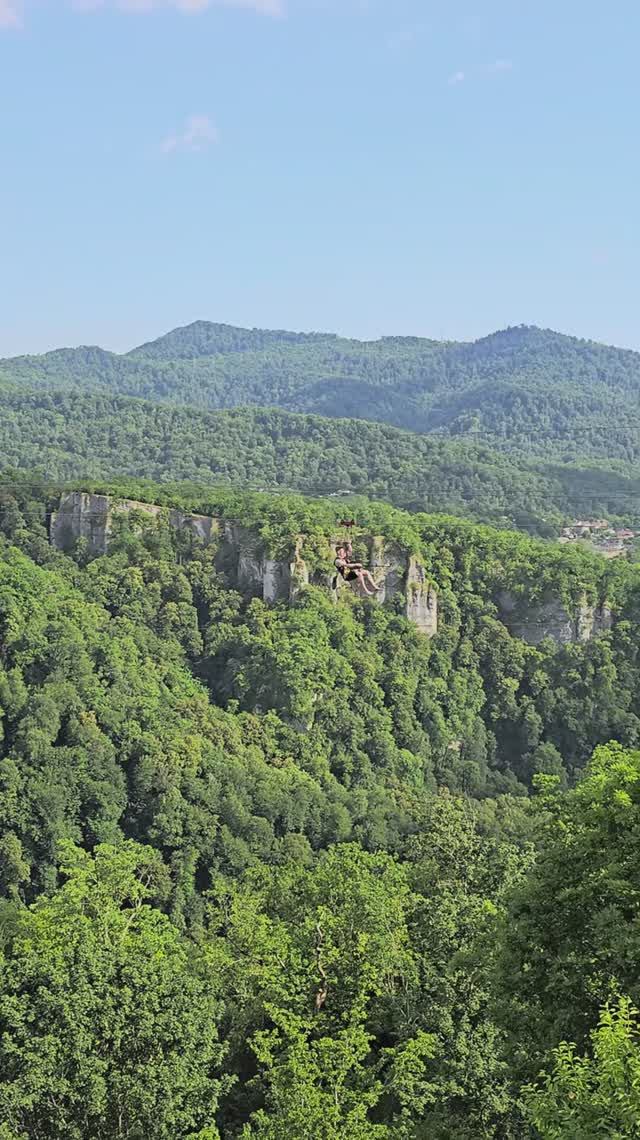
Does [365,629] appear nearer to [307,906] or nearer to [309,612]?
[309,612]

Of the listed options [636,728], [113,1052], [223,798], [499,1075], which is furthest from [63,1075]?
[636,728]

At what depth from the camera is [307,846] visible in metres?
48.6

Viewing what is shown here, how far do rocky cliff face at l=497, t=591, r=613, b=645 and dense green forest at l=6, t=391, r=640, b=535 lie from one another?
4076cm

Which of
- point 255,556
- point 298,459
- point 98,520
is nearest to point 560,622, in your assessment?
point 255,556

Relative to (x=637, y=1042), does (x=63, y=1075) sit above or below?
below

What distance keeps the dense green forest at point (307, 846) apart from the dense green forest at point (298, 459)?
44.8m

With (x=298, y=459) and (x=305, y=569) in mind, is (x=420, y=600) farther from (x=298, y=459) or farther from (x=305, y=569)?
(x=298, y=459)

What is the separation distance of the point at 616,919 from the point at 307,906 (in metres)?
13.9

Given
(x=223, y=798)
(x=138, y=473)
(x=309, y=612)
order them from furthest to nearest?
(x=138, y=473)
(x=309, y=612)
(x=223, y=798)

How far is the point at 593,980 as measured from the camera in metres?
18.7

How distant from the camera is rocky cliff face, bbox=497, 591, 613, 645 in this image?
6706 centimetres

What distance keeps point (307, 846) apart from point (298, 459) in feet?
313

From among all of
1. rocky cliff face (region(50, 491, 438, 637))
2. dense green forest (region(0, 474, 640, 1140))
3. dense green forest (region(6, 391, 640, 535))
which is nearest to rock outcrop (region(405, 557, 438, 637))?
rocky cliff face (region(50, 491, 438, 637))

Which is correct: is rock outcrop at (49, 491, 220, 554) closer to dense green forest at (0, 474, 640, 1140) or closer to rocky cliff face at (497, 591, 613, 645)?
dense green forest at (0, 474, 640, 1140)
